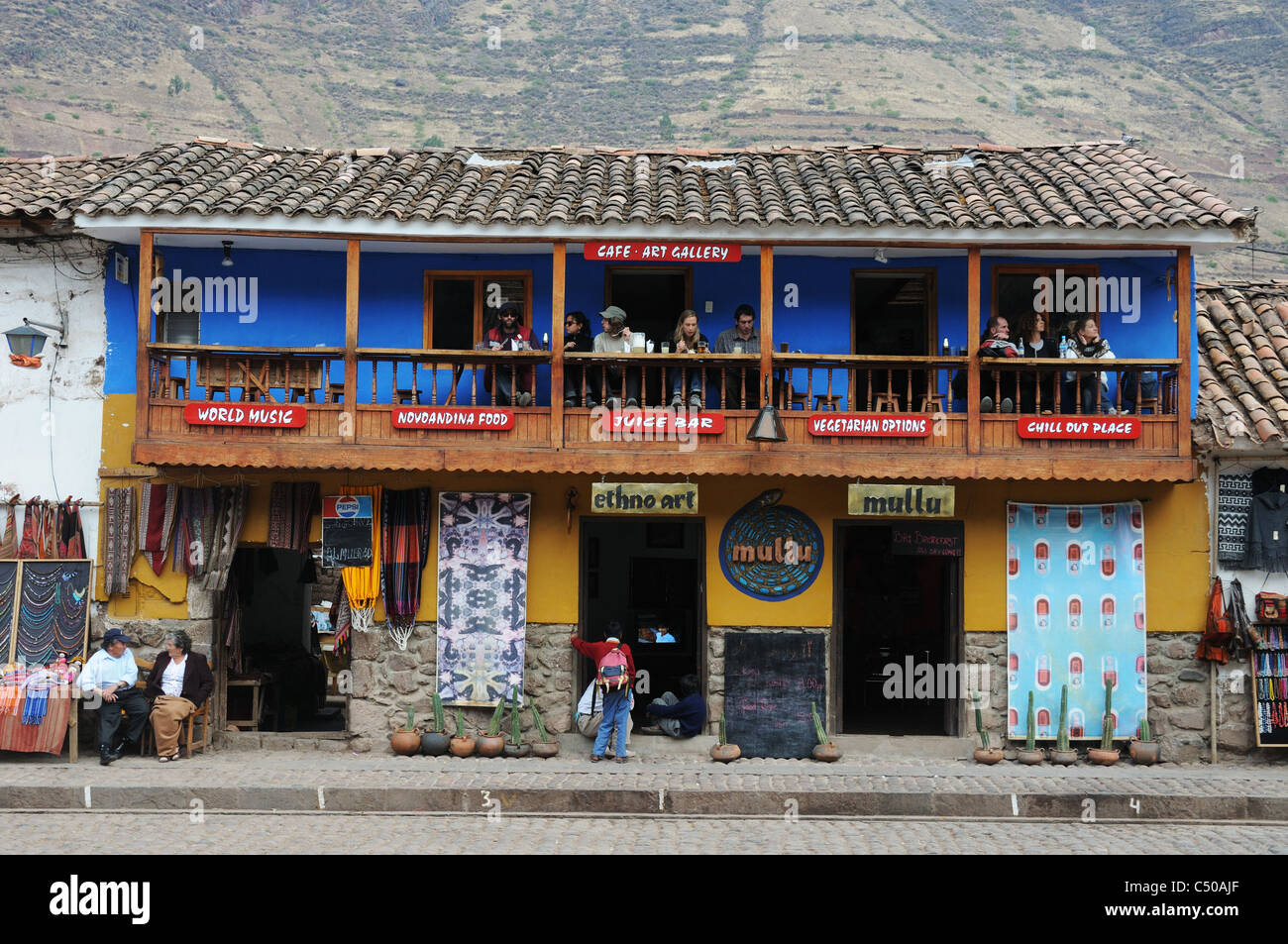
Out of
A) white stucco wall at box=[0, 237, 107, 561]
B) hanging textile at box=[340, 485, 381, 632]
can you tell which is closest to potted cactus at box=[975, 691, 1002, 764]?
hanging textile at box=[340, 485, 381, 632]

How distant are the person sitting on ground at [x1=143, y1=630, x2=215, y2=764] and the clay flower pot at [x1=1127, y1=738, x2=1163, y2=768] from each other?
31.4 ft

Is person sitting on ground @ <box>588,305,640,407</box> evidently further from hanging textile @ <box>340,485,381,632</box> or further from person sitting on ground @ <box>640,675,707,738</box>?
person sitting on ground @ <box>640,675,707,738</box>

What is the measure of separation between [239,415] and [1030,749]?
8.77 metres

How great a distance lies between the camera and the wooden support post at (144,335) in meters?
12.5

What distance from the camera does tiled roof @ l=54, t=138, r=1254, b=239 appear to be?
40.9 feet

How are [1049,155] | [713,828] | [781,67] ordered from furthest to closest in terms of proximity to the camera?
1. [781,67]
2. [1049,155]
3. [713,828]

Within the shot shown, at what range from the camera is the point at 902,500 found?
12.9 metres

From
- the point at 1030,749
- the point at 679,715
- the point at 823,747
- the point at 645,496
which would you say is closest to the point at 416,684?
the point at 679,715

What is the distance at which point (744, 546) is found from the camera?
13.3 meters

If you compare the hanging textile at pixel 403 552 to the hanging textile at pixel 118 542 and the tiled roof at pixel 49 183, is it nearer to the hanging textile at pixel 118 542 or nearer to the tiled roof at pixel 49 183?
the hanging textile at pixel 118 542

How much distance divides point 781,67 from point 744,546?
47321 millimetres

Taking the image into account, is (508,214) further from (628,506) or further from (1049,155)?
(1049,155)

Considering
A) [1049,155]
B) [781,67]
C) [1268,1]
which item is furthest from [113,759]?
[1268,1]

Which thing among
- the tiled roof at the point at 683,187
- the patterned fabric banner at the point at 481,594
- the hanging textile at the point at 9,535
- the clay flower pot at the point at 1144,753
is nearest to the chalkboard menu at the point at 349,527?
the patterned fabric banner at the point at 481,594
